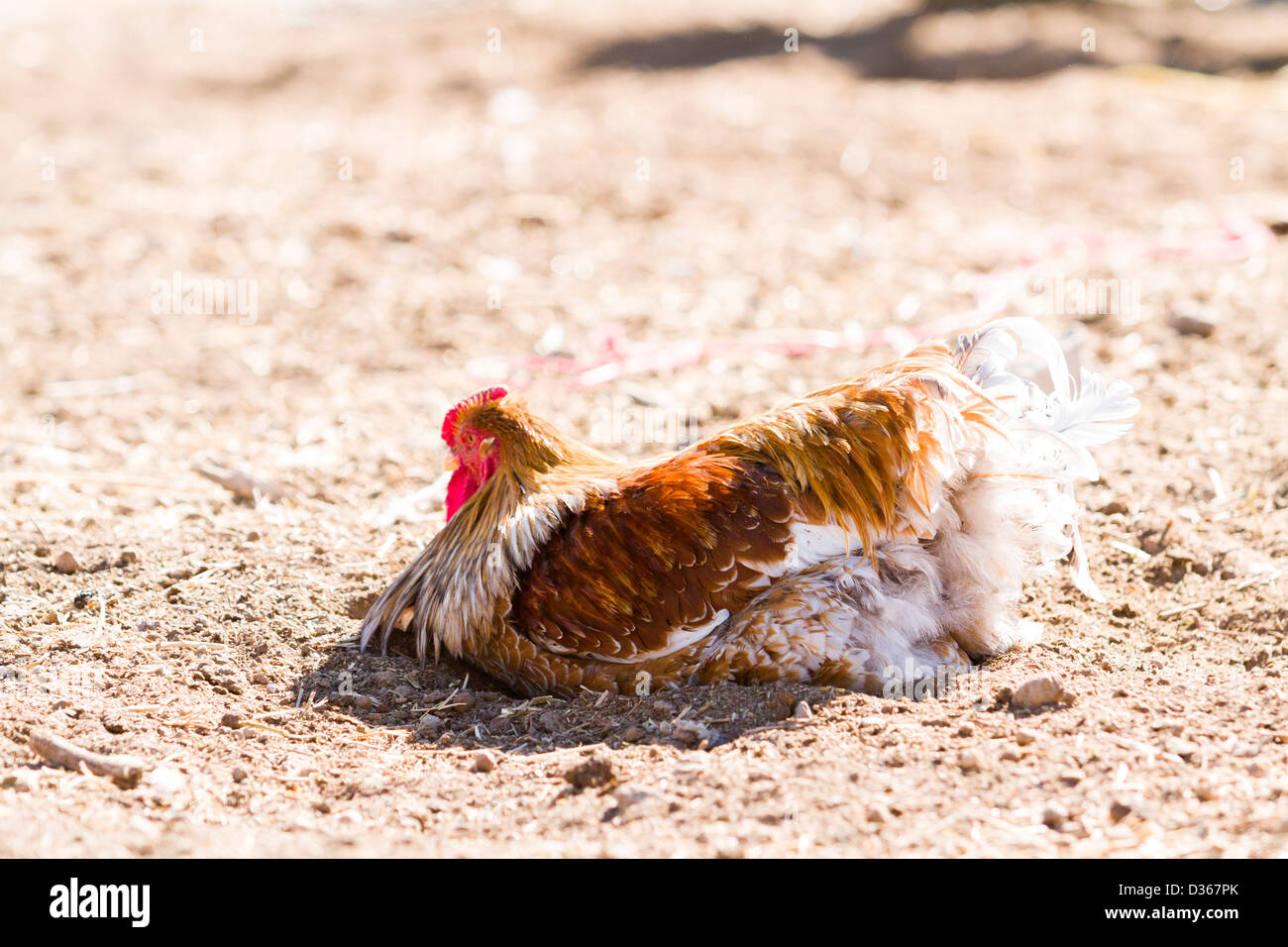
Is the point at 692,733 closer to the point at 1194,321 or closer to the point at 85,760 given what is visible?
the point at 85,760

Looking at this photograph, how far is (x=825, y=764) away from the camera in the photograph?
3.19 m

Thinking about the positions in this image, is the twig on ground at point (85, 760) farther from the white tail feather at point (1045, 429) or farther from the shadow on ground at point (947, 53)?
the shadow on ground at point (947, 53)

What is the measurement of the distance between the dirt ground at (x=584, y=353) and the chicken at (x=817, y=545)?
0.17 meters

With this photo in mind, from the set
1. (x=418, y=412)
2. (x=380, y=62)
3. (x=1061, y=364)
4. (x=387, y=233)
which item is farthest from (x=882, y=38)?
(x=1061, y=364)

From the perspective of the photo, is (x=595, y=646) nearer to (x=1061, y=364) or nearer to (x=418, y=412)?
(x=1061, y=364)

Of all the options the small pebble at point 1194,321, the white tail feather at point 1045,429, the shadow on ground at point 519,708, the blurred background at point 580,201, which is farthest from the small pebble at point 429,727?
the small pebble at point 1194,321

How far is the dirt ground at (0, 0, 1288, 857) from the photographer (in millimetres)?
3150

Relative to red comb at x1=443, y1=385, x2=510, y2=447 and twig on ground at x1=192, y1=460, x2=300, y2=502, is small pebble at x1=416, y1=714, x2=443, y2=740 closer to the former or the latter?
red comb at x1=443, y1=385, x2=510, y2=447

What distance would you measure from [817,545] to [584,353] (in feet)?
12.4

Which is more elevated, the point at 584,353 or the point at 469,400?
the point at 584,353

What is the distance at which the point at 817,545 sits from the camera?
3.80 m

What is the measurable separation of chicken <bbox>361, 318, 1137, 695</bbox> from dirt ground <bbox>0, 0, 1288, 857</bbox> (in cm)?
17

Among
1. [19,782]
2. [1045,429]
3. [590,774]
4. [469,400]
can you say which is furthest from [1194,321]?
[19,782]

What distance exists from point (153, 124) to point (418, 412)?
710 centimetres
